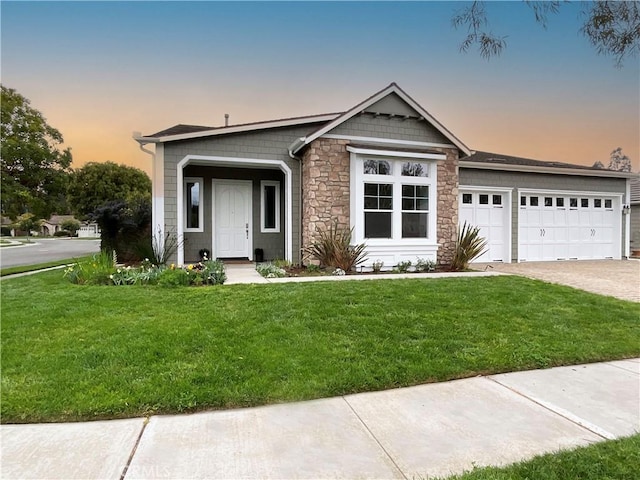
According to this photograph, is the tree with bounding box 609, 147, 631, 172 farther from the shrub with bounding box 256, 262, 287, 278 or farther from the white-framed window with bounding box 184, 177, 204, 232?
the shrub with bounding box 256, 262, 287, 278

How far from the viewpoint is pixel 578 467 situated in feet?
7.57

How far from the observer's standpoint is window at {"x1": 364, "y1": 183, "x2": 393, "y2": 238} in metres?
10.1

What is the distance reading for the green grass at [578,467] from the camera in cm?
222

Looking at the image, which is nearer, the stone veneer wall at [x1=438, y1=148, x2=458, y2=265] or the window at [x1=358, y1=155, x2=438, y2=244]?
the window at [x1=358, y1=155, x2=438, y2=244]

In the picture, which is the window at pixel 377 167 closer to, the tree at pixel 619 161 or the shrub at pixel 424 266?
the shrub at pixel 424 266

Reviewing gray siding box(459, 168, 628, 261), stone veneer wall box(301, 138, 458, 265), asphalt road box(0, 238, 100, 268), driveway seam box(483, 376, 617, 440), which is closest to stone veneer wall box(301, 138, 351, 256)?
stone veneer wall box(301, 138, 458, 265)

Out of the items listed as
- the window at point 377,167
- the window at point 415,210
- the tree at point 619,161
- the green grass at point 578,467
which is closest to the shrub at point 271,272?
the window at point 377,167

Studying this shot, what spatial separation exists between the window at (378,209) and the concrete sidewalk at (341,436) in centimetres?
682

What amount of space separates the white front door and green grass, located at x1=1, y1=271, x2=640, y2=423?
198 inches

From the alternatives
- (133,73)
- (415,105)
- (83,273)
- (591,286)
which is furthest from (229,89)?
(591,286)

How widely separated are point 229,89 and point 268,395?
40.4 ft

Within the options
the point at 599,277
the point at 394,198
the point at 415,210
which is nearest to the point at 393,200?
the point at 394,198

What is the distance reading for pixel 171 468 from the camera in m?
2.30

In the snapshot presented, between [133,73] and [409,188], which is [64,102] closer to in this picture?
[133,73]
